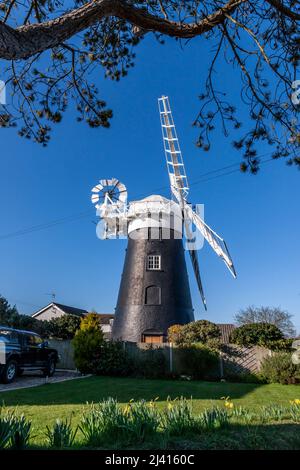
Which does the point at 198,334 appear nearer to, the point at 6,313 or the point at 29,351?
the point at 29,351

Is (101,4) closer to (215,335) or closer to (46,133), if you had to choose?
(46,133)

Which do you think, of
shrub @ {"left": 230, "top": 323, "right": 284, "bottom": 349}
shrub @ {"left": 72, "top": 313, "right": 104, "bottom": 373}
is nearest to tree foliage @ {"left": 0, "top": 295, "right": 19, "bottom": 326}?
shrub @ {"left": 72, "top": 313, "right": 104, "bottom": 373}

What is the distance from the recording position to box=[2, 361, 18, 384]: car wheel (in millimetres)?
12578

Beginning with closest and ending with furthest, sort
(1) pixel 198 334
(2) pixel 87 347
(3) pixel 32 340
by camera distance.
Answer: (3) pixel 32 340 → (2) pixel 87 347 → (1) pixel 198 334

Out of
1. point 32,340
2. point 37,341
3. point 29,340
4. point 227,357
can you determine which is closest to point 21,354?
point 29,340

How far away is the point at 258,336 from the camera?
18.2 metres

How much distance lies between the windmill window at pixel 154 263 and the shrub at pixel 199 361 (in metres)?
8.09

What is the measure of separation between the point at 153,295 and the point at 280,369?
34.2 feet

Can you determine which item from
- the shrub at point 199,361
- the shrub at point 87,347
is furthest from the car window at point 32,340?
the shrub at point 199,361

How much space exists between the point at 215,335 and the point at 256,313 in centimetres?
4038

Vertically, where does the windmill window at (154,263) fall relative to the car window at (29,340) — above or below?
above

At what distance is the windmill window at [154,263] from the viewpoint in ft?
81.3

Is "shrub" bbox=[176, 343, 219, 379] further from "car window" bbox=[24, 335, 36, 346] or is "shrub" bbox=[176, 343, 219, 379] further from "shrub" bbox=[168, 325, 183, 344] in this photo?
"car window" bbox=[24, 335, 36, 346]

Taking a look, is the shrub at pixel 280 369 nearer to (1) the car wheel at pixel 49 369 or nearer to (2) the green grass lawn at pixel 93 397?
(2) the green grass lawn at pixel 93 397
